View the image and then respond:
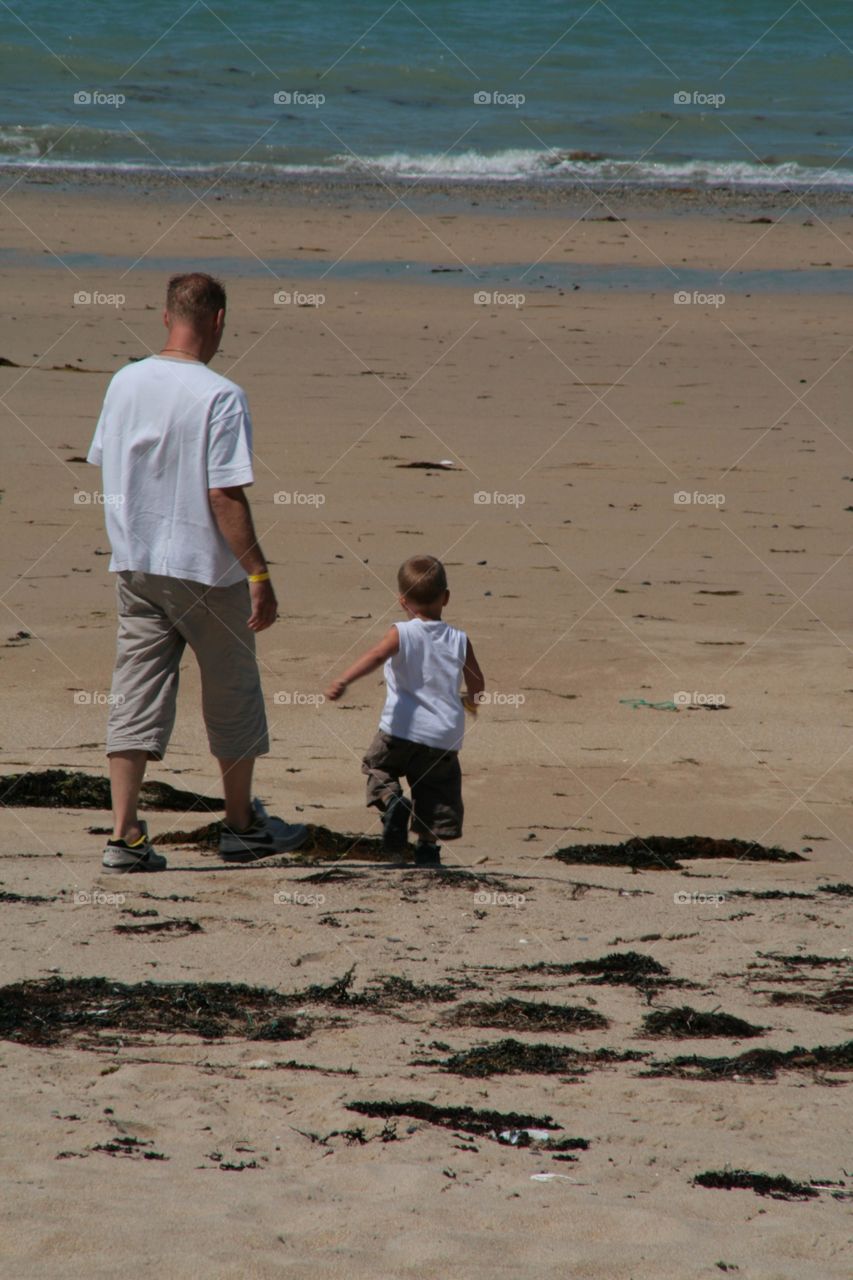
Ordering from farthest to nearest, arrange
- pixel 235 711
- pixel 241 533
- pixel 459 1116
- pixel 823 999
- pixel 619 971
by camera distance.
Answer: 1. pixel 235 711
2. pixel 241 533
3. pixel 619 971
4. pixel 823 999
5. pixel 459 1116

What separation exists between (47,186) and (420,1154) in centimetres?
2100

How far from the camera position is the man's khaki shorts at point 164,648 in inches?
188

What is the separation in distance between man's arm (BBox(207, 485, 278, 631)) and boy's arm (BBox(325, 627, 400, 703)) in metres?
0.34

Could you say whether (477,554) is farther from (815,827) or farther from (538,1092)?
(538,1092)

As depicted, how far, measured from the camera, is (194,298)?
15.6ft

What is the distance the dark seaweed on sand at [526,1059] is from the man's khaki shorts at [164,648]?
1637 millimetres

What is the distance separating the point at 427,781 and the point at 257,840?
600 mm

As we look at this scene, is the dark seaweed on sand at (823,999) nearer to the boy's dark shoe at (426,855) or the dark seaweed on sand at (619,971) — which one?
the dark seaweed on sand at (619,971)

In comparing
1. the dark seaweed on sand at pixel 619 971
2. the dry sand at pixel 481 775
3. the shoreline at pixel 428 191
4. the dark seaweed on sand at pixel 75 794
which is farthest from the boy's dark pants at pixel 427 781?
the shoreline at pixel 428 191

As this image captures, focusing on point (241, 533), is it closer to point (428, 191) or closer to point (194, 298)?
point (194, 298)

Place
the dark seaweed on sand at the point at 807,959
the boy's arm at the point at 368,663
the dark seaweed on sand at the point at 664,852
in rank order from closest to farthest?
the dark seaweed on sand at the point at 807,959, the boy's arm at the point at 368,663, the dark seaweed on sand at the point at 664,852

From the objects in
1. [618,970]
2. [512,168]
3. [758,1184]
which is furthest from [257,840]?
[512,168]

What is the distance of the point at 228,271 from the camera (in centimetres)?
1630

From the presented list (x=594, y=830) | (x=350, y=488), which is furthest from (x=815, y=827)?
(x=350, y=488)
